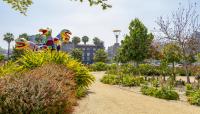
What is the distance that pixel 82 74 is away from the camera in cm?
1523

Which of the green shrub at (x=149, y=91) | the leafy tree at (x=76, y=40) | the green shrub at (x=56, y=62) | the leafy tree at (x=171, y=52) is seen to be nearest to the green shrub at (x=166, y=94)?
the green shrub at (x=149, y=91)

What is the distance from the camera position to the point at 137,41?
36438mm

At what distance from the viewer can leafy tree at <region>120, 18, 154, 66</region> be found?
36375 mm

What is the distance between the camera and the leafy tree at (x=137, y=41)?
36.4m

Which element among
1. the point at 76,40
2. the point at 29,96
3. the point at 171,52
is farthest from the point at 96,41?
the point at 29,96

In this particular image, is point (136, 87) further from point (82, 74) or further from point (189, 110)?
point (189, 110)

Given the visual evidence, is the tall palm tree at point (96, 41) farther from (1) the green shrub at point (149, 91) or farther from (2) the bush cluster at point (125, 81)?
(1) the green shrub at point (149, 91)

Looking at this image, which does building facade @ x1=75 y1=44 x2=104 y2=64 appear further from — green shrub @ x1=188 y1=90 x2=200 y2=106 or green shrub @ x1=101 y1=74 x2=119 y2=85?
green shrub @ x1=188 y1=90 x2=200 y2=106

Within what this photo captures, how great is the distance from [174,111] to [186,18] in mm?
15732

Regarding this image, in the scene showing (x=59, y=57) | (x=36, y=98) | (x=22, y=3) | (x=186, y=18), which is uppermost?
(x=186, y=18)

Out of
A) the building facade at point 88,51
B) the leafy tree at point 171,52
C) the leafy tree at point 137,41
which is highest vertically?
the building facade at point 88,51

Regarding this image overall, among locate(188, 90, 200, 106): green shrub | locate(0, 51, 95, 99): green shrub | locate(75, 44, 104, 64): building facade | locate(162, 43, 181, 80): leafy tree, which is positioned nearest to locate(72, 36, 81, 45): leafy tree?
locate(75, 44, 104, 64): building facade

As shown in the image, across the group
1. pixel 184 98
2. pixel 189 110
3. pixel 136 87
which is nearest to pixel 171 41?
pixel 136 87

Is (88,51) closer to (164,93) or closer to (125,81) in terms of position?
(125,81)
